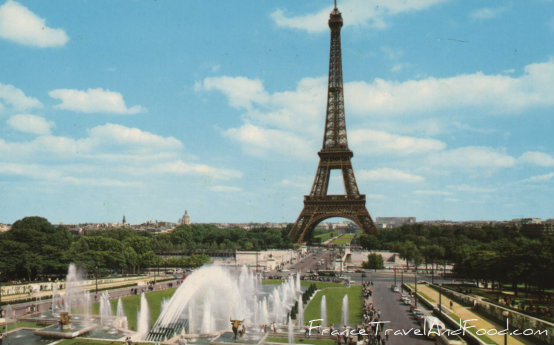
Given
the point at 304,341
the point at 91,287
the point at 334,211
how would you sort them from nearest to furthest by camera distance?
the point at 304,341, the point at 91,287, the point at 334,211

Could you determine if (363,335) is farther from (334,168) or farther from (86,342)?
(334,168)

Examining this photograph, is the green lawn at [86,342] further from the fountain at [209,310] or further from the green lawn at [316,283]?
the green lawn at [316,283]

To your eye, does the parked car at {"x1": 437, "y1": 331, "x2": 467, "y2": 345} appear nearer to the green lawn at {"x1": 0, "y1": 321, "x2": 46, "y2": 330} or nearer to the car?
the car

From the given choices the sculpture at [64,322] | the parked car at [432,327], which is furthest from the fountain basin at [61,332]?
the parked car at [432,327]

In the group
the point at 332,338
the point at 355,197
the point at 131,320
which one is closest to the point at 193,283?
the point at 131,320

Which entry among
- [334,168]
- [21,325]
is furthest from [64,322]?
[334,168]

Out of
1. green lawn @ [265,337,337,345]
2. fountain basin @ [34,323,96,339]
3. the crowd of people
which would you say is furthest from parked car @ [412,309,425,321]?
fountain basin @ [34,323,96,339]
